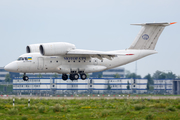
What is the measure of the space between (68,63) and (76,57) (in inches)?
54.2

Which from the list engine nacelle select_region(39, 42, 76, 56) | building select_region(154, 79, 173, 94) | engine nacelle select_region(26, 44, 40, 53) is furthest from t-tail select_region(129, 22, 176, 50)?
building select_region(154, 79, 173, 94)

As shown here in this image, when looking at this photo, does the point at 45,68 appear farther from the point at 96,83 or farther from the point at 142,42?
the point at 96,83

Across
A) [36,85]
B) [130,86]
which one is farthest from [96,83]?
[36,85]

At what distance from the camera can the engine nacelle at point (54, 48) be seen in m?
36.7

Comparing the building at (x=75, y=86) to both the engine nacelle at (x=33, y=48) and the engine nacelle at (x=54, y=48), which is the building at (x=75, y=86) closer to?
the engine nacelle at (x=33, y=48)

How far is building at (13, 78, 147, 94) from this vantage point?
81.4 m

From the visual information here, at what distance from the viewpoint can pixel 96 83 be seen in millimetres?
84500

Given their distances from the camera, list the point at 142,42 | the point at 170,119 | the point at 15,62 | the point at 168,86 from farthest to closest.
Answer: the point at 168,86 → the point at 142,42 → the point at 15,62 → the point at 170,119

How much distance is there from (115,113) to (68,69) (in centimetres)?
1571

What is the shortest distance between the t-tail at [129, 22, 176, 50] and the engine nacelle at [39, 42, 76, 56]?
32.1 ft

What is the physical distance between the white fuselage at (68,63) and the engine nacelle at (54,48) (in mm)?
1587

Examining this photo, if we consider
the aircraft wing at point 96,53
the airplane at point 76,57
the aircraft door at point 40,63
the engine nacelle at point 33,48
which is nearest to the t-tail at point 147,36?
the airplane at point 76,57

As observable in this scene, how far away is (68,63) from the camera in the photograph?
131ft

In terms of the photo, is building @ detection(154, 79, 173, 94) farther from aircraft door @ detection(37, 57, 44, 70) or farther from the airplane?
aircraft door @ detection(37, 57, 44, 70)
